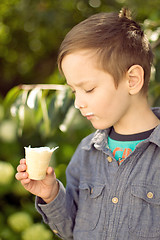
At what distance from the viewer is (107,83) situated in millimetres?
1434

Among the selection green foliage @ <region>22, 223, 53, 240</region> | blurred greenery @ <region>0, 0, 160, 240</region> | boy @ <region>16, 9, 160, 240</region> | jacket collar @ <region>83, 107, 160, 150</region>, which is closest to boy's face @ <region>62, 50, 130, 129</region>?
boy @ <region>16, 9, 160, 240</region>

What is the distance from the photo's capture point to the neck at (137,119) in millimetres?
1521

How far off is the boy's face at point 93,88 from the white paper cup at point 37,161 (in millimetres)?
216

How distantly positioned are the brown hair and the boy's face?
0.09 ft

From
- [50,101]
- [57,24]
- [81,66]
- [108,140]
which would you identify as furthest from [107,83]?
[57,24]

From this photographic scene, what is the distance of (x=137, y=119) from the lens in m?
1.52

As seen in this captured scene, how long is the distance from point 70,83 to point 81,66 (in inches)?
3.2

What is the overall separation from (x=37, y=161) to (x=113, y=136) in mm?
347

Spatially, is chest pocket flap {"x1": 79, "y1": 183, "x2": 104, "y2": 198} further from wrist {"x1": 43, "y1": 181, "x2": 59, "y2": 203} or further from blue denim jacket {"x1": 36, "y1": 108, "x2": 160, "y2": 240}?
wrist {"x1": 43, "y1": 181, "x2": 59, "y2": 203}

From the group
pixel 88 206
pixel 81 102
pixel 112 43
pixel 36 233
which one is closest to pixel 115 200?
pixel 88 206

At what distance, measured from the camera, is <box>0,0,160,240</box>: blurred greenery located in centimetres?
225

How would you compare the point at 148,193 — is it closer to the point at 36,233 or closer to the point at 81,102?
the point at 81,102

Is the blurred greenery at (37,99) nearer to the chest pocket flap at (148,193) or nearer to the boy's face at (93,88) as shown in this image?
the boy's face at (93,88)

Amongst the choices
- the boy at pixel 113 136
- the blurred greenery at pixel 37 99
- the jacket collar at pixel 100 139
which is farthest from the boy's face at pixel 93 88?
the blurred greenery at pixel 37 99
